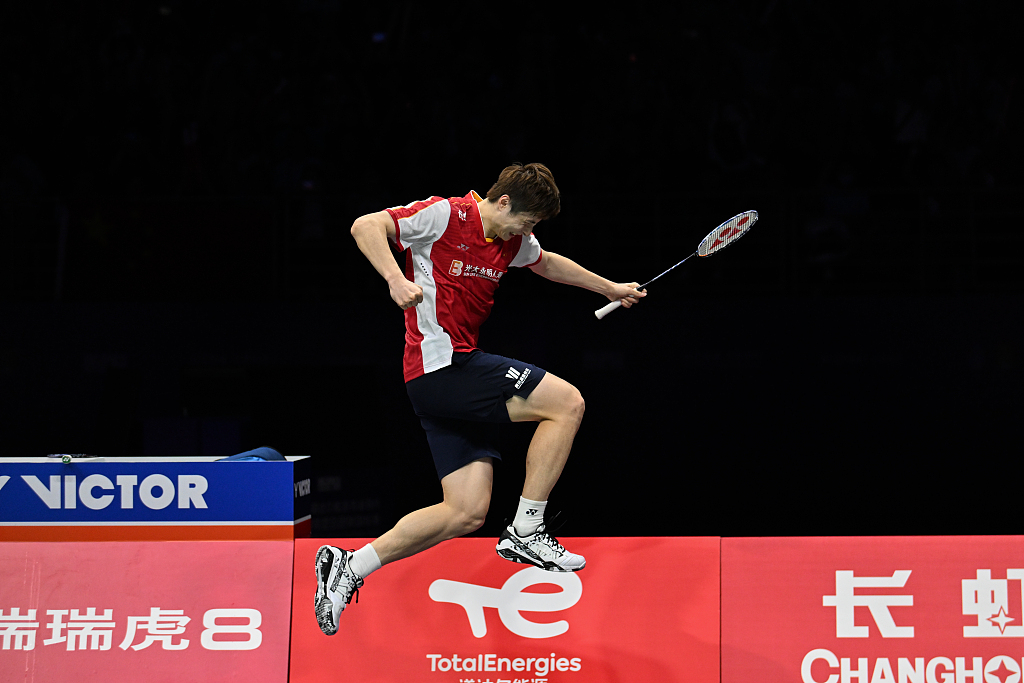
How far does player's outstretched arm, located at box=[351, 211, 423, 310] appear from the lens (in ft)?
11.2

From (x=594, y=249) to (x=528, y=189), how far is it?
5.47 m

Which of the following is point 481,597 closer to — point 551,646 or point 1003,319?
point 551,646

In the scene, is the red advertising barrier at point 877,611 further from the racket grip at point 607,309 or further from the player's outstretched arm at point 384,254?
the player's outstretched arm at point 384,254

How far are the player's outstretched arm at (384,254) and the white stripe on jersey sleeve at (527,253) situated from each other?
0.59m

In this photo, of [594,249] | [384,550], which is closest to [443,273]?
[384,550]

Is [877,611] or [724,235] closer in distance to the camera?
[877,611]

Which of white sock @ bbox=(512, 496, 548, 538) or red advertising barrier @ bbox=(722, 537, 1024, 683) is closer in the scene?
white sock @ bbox=(512, 496, 548, 538)

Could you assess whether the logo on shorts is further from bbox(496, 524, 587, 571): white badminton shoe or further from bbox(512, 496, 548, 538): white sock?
bbox(496, 524, 587, 571): white badminton shoe

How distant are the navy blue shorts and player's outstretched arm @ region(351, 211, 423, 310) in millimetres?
419

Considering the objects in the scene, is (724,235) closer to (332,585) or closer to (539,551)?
(539,551)

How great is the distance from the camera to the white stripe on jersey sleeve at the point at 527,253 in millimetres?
→ 4090

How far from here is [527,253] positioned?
4.12m

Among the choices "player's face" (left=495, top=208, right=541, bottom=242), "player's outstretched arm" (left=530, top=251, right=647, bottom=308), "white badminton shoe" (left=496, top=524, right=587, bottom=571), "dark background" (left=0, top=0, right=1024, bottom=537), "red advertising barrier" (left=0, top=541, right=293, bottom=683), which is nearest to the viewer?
"white badminton shoe" (left=496, top=524, right=587, bottom=571)

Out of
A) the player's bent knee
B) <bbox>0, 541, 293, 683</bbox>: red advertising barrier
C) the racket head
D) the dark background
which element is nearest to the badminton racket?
the racket head
